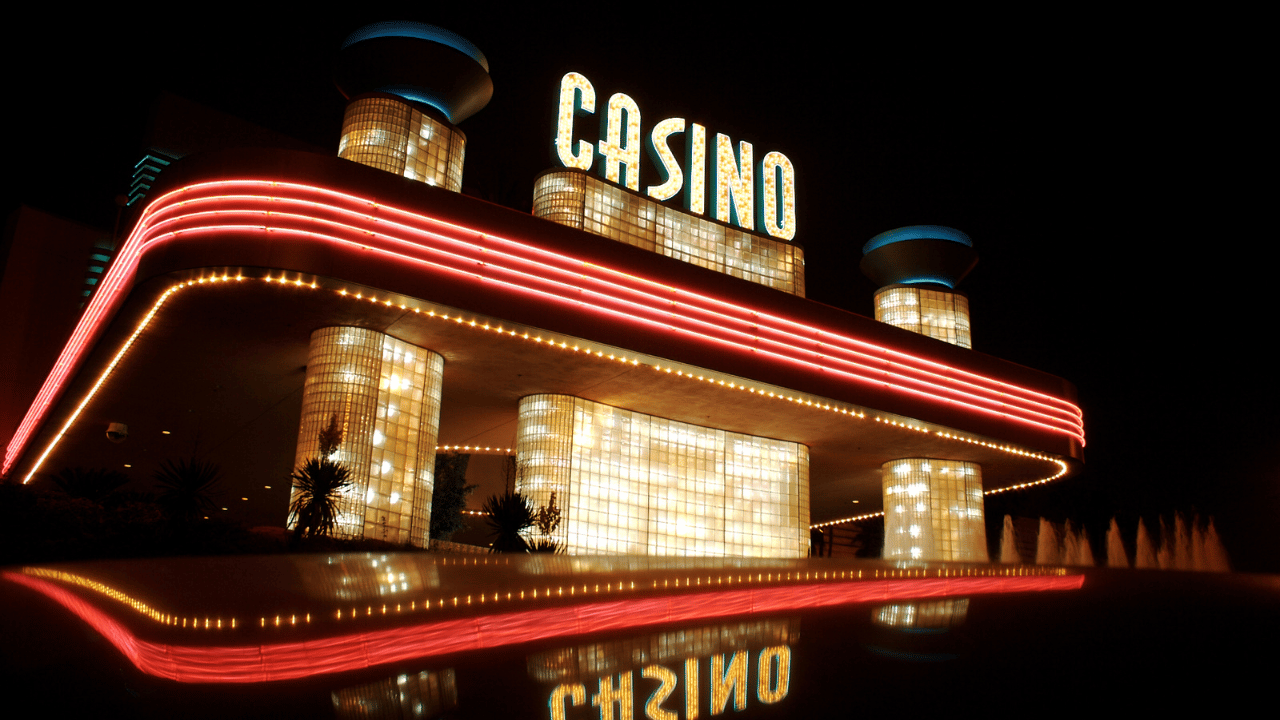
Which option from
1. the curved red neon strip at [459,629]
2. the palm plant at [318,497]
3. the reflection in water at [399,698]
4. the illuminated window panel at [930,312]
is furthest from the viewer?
the illuminated window panel at [930,312]

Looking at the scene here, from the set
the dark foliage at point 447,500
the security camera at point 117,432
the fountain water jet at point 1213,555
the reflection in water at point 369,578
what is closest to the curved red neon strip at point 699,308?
the fountain water jet at point 1213,555

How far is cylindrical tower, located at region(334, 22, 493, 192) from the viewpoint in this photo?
24062mm

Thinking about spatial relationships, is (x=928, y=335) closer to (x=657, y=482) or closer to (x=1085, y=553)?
(x=657, y=482)

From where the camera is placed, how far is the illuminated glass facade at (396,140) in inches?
941

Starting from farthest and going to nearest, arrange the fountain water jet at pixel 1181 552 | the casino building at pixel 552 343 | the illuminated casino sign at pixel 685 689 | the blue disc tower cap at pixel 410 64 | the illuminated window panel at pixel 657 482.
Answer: the fountain water jet at pixel 1181 552
the illuminated window panel at pixel 657 482
the blue disc tower cap at pixel 410 64
the casino building at pixel 552 343
the illuminated casino sign at pixel 685 689

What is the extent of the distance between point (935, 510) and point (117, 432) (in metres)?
29.4

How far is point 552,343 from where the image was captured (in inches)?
869

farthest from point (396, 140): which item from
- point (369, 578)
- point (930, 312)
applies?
point (930, 312)

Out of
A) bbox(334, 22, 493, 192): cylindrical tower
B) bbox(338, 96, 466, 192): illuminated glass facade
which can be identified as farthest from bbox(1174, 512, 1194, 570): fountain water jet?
bbox(334, 22, 493, 192): cylindrical tower

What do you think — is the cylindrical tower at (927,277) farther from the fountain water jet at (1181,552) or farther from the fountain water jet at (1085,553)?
the fountain water jet at (1181,552)

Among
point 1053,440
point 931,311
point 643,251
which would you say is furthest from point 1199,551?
point 643,251

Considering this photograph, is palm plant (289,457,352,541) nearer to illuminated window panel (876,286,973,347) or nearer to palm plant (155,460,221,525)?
palm plant (155,460,221,525)

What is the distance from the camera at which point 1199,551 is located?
3978 centimetres

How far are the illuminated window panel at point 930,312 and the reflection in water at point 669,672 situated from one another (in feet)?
103
